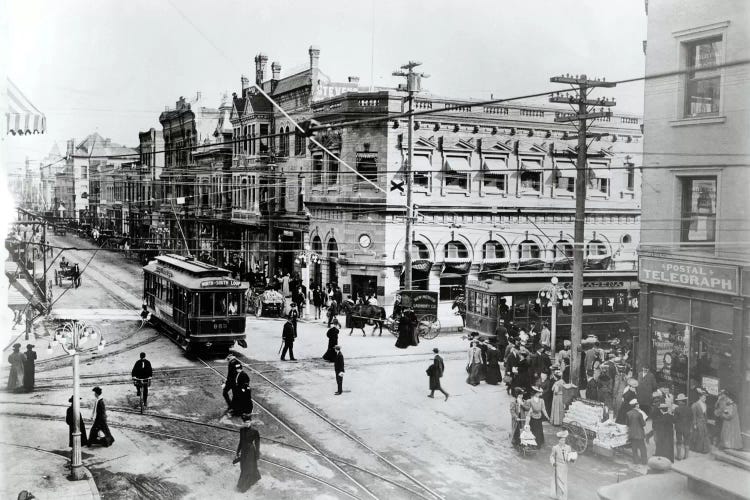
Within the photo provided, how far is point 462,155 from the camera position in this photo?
29062mm

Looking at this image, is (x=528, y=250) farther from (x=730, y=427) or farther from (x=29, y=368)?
(x=29, y=368)

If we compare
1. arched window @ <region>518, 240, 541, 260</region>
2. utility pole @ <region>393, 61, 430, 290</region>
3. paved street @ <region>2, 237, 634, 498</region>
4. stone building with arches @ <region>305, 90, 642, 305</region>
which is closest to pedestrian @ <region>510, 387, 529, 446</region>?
paved street @ <region>2, 237, 634, 498</region>

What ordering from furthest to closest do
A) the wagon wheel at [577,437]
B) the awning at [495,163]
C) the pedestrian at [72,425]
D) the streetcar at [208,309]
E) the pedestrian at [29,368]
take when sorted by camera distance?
the awning at [495,163]
the streetcar at [208,309]
the pedestrian at [29,368]
the wagon wheel at [577,437]
the pedestrian at [72,425]

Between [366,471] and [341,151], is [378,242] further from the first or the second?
[366,471]

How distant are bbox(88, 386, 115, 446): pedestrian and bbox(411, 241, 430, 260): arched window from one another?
17.6 meters

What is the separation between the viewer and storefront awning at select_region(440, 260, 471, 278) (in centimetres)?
2955

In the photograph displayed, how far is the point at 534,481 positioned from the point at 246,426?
499cm

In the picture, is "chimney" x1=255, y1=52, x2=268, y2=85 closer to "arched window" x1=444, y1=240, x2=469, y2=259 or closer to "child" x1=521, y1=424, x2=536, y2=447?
"arched window" x1=444, y1=240, x2=469, y2=259

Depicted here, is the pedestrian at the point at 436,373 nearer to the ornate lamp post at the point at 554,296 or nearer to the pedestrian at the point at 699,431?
the ornate lamp post at the point at 554,296

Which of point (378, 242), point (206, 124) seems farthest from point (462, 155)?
point (206, 124)

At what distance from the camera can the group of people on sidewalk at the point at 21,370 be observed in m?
16.7

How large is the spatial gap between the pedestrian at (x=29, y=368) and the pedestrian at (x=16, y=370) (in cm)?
10

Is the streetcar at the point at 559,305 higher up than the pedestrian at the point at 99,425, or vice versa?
the streetcar at the point at 559,305

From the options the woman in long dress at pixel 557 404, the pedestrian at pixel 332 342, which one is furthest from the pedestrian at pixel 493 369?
the pedestrian at pixel 332 342
